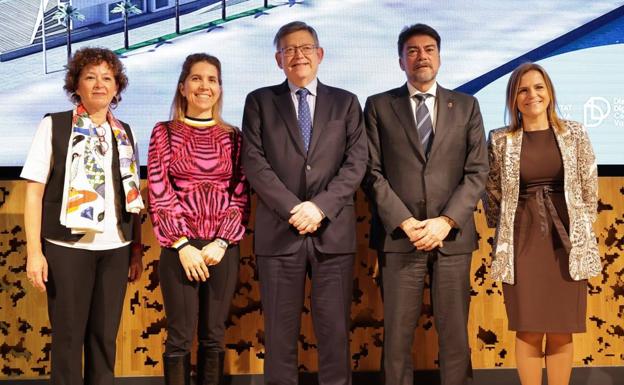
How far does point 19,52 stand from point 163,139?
1.40 meters

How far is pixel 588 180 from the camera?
281 cm

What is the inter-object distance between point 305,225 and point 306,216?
38mm

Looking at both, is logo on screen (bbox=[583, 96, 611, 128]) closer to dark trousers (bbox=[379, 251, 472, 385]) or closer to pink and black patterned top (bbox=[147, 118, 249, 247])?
dark trousers (bbox=[379, 251, 472, 385])

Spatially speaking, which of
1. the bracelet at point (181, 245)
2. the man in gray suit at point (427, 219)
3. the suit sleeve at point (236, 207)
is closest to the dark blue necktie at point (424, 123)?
the man in gray suit at point (427, 219)

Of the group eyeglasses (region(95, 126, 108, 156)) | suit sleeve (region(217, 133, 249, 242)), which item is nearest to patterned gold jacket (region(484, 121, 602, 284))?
suit sleeve (region(217, 133, 249, 242))

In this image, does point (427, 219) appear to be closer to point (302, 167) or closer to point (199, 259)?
point (302, 167)

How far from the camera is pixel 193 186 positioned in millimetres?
2672

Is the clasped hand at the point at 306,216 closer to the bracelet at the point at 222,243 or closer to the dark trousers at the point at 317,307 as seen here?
the dark trousers at the point at 317,307

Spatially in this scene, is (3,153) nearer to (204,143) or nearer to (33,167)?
(33,167)

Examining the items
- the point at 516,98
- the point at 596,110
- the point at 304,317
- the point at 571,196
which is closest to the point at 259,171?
the point at 304,317

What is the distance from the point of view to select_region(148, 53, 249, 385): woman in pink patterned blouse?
2.61 meters

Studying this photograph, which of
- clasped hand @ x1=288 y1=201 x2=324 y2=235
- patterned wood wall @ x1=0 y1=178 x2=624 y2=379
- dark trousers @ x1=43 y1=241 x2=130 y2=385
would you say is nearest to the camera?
dark trousers @ x1=43 y1=241 x2=130 y2=385

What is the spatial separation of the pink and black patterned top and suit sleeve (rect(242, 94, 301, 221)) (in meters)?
0.11

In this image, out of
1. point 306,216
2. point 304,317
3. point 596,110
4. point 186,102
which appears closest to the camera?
point 306,216
